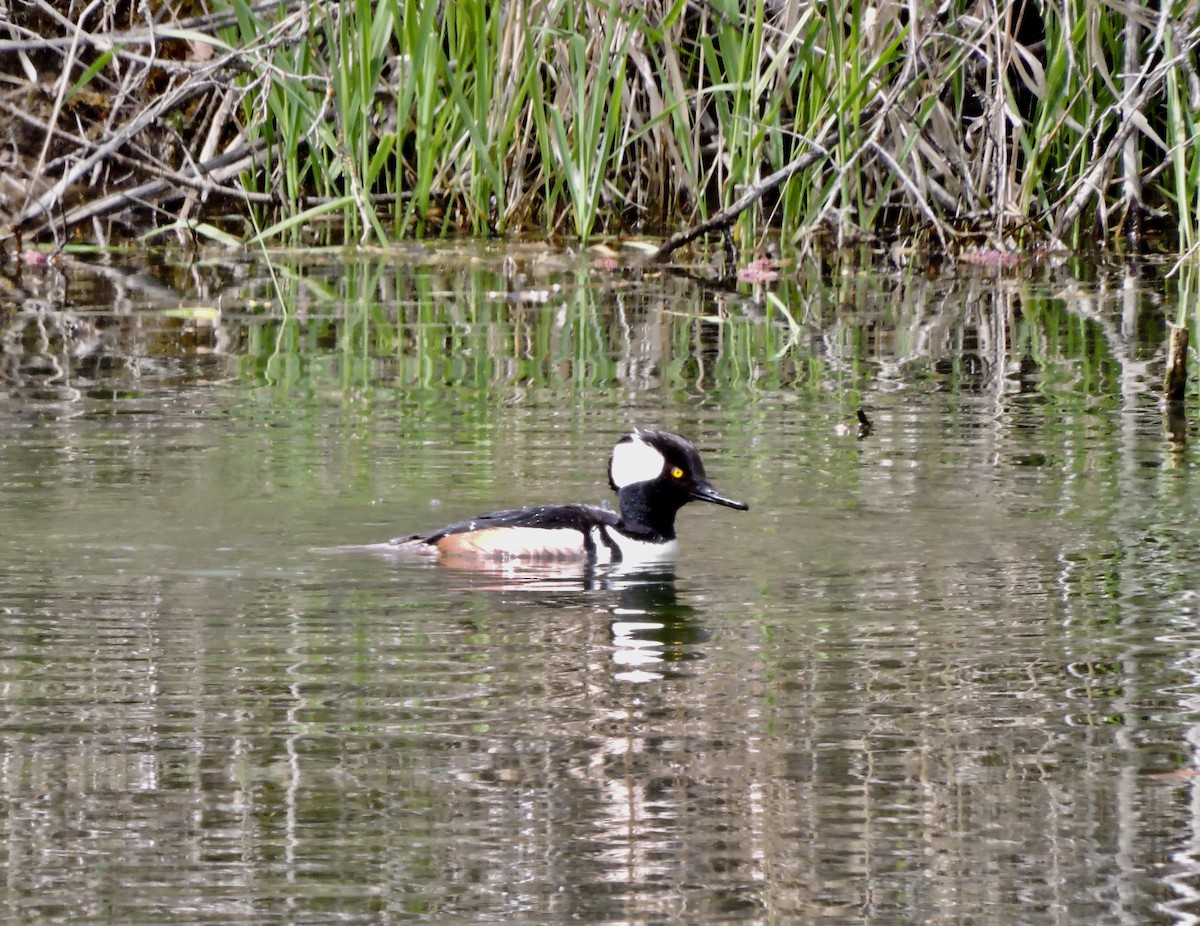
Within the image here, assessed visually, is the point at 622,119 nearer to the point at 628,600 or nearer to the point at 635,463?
the point at 635,463

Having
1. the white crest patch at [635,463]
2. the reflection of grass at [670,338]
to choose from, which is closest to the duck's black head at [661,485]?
the white crest patch at [635,463]

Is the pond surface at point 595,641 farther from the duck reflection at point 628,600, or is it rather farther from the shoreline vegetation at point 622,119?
the shoreline vegetation at point 622,119

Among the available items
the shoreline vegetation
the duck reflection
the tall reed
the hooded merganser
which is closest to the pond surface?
the duck reflection

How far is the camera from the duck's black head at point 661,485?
7082 millimetres

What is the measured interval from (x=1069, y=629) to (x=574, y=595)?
4.80ft

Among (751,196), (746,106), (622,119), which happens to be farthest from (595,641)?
(622,119)

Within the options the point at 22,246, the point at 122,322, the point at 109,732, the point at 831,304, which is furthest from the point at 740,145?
the point at 109,732

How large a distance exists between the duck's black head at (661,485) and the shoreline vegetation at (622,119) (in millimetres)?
4599

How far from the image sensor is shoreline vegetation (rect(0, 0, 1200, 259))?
12.1 m

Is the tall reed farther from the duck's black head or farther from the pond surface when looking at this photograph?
the duck's black head

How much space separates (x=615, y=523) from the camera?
23.5ft

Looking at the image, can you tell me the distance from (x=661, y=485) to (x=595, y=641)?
4.69 ft

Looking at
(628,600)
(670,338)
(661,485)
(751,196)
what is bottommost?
(628,600)

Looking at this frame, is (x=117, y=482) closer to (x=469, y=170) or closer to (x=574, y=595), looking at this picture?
(x=574, y=595)
